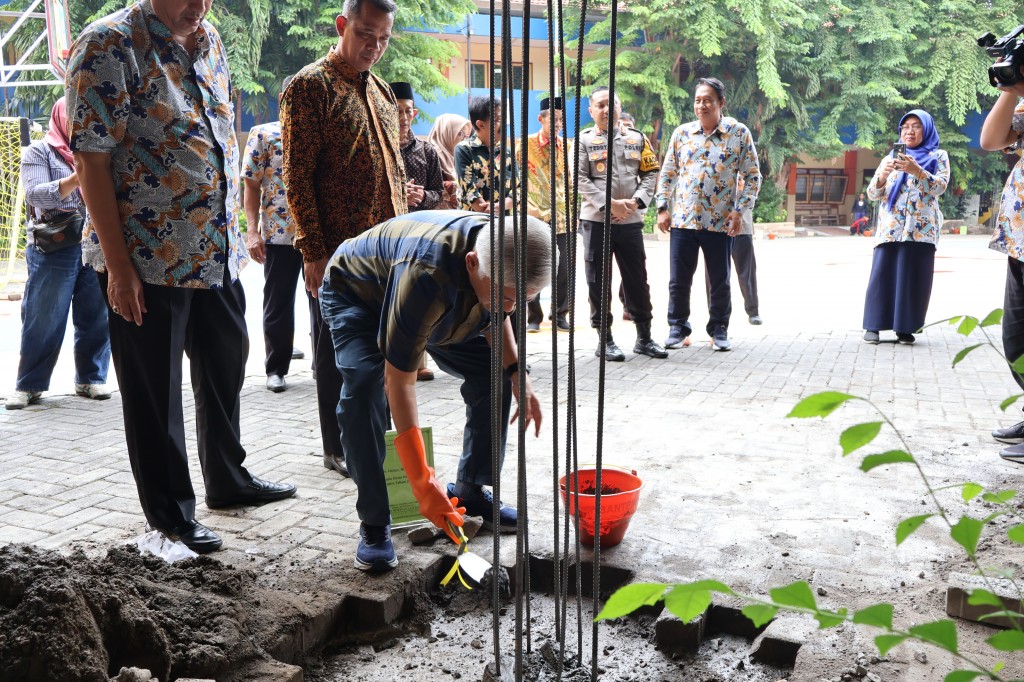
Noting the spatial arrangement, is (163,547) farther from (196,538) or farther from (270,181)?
(270,181)

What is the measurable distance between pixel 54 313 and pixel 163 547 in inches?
124

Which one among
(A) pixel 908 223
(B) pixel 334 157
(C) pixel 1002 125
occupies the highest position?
(C) pixel 1002 125

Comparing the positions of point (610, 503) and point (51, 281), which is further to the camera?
point (51, 281)

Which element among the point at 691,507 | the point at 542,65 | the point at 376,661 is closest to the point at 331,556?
the point at 376,661

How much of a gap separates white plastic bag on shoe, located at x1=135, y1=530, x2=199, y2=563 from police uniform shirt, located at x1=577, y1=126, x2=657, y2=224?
4579mm

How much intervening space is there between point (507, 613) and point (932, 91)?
28280 mm

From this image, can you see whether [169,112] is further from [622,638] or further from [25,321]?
[25,321]

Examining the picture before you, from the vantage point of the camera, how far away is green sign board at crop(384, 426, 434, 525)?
322cm

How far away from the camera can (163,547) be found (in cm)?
287

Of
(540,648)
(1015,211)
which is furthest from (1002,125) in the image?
(540,648)

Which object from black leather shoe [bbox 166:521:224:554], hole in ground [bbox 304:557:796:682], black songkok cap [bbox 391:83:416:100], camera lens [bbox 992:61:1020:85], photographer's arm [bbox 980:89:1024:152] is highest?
black songkok cap [bbox 391:83:416:100]

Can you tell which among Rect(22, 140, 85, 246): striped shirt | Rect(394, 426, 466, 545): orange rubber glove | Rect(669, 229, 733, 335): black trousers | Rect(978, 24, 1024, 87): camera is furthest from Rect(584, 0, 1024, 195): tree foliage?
Rect(394, 426, 466, 545): orange rubber glove

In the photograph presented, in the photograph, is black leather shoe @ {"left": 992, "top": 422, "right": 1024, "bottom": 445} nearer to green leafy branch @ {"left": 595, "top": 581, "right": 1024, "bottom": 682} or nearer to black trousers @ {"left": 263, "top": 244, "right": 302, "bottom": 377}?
green leafy branch @ {"left": 595, "top": 581, "right": 1024, "bottom": 682}

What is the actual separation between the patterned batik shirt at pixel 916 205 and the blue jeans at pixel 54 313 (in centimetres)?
582
